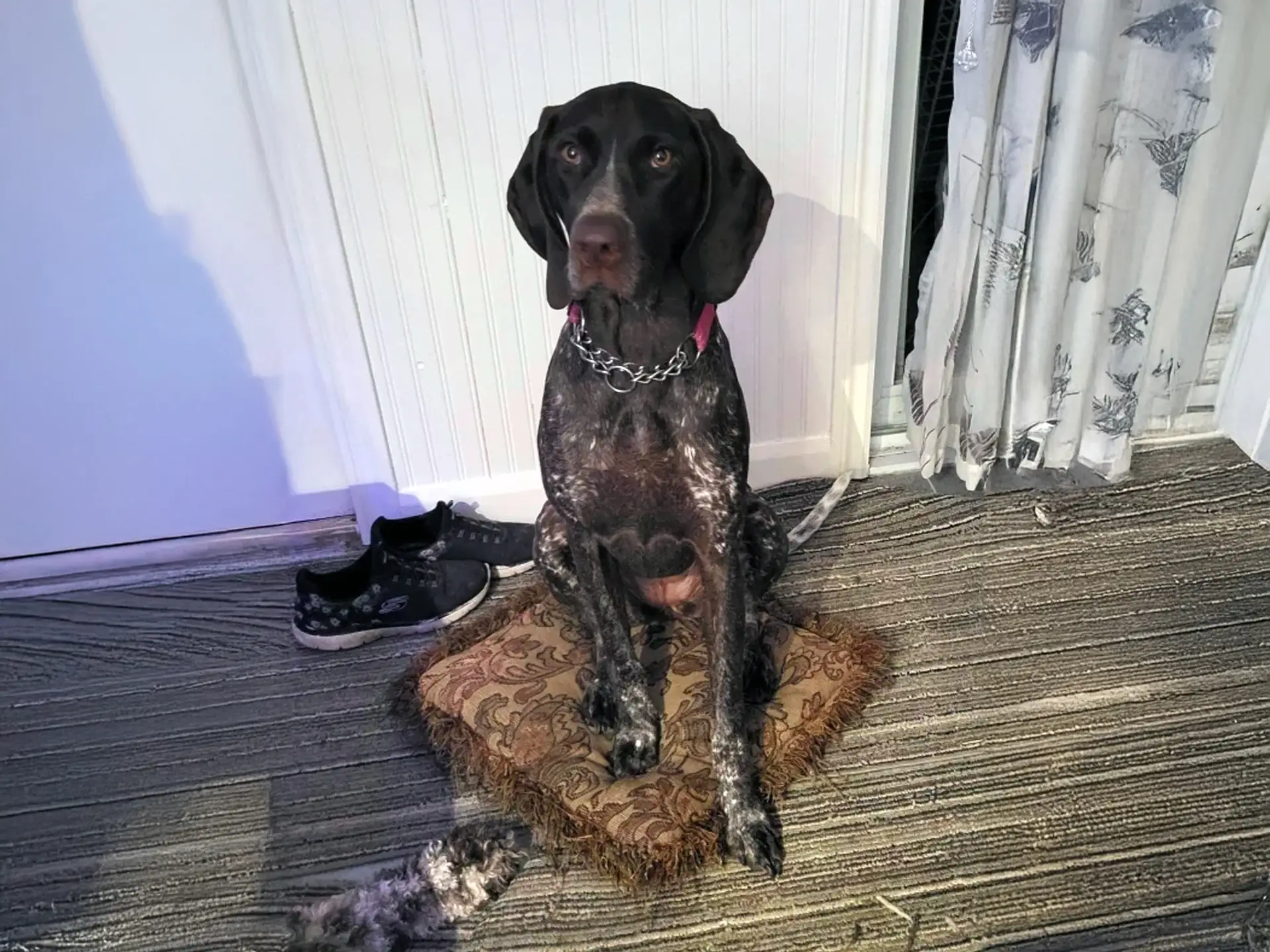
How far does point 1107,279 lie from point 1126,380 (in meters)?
0.28

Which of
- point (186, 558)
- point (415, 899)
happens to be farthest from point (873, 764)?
point (186, 558)

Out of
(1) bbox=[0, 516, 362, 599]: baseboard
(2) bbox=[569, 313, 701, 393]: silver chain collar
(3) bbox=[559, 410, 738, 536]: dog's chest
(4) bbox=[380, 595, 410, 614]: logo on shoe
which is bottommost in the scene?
(1) bbox=[0, 516, 362, 599]: baseboard

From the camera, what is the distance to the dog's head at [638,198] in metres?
1.35

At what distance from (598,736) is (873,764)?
51 centimetres

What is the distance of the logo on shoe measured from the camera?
2.15 metres

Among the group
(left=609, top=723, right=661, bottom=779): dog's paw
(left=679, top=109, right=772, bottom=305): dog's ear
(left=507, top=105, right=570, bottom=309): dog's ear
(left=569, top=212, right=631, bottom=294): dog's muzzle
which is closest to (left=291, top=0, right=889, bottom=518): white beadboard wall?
(left=507, top=105, right=570, bottom=309): dog's ear

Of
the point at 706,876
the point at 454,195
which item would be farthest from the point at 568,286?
the point at 706,876

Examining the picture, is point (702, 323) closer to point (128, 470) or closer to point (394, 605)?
point (394, 605)

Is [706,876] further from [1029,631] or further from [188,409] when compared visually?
[188,409]

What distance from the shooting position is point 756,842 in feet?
5.19

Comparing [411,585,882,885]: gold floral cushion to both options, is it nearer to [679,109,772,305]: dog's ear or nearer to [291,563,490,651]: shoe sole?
[291,563,490,651]: shoe sole

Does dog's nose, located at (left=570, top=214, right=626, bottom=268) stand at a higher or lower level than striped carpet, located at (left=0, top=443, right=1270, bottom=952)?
higher

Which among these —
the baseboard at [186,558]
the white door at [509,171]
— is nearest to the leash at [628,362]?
the white door at [509,171]

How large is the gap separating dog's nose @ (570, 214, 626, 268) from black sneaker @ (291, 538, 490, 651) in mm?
→ 1087
